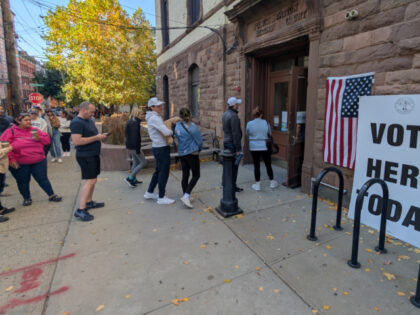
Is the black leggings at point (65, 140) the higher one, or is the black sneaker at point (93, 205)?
the black leggings at point (65, 140)

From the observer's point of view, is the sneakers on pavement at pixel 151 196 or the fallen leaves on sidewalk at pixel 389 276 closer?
the fallen leaves on sidewalk at pixel 389 276

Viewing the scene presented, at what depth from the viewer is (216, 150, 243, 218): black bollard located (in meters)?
4.12

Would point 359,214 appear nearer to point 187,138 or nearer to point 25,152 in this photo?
point 187,138

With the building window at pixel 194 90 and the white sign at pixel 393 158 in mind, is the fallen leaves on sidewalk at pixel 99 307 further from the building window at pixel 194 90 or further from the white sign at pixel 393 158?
the building window at pixel 194 90

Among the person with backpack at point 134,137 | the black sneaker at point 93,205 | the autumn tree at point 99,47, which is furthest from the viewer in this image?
the autumn tree at point 99,47

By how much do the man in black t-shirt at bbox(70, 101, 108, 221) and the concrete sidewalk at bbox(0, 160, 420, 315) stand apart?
388 mm

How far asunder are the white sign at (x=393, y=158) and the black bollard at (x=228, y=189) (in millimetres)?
1757

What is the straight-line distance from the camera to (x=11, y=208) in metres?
4.50

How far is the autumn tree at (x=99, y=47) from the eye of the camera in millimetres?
17156

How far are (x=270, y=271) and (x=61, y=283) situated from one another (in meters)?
2.22

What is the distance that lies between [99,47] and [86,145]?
54.5ft

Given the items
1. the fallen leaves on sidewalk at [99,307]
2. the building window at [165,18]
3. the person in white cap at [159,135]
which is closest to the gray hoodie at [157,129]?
the person in white cap at [159,135]

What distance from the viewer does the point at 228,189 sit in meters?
4.21

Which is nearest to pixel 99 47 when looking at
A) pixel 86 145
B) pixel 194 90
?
pixel 194 90
